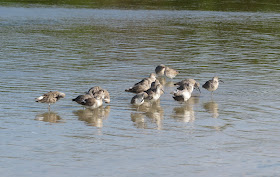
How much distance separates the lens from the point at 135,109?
58.8 ft

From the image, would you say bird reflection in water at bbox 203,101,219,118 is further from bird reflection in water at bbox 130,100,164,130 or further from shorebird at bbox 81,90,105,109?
shorebird at bbox 81,90,105,109

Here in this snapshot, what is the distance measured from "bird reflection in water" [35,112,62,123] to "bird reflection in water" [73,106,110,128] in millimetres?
581

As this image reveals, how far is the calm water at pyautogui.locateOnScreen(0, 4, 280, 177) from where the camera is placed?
1244 centimetres

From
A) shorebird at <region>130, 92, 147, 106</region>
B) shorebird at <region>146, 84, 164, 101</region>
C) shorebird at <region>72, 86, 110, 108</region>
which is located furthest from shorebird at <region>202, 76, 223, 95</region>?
shorebird at <region>72, 86, 110, 108</region>

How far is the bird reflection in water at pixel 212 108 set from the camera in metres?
17.3

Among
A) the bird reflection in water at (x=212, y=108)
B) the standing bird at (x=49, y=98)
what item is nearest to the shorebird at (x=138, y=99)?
the bird reflection in water at (x=212, y=108)

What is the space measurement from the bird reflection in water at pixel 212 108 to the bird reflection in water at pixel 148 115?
1342mm

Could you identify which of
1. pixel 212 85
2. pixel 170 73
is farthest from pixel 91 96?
pixel 170 73

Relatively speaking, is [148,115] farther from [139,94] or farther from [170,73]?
[170,73]

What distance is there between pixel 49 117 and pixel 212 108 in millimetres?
4716

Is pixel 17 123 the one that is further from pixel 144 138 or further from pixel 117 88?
pixel 117 88

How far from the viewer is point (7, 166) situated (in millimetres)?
12000

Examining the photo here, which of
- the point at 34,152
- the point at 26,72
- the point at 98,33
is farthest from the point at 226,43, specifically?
the point at 34,152

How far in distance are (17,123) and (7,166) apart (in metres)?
3.66
